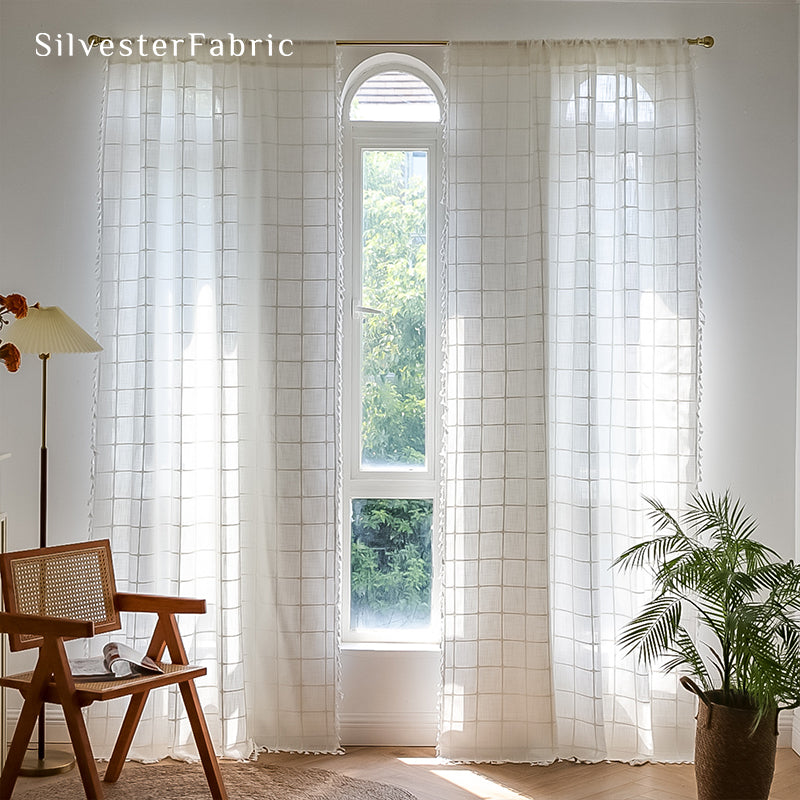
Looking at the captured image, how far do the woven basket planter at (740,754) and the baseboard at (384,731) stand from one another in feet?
3.44

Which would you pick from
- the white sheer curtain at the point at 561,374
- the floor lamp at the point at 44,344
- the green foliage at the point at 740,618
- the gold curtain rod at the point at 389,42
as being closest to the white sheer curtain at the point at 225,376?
the gold curtain rod at the point at 389,42

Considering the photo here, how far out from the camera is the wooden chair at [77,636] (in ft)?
8.16

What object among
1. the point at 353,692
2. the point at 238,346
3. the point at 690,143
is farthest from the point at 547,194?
the point at 353,692

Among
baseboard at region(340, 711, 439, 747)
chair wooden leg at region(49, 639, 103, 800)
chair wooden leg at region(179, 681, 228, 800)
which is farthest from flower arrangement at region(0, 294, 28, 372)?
baseboard at region(340, 711, 439, 747)

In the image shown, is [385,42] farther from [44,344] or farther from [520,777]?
[520,777]

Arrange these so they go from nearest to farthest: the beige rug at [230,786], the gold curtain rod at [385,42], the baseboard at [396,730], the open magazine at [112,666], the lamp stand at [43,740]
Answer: the open magazine at [112,666] → the beige rug at [230,786] → the lamp stand at [43,740] → the gold curtain rod at [385,42] → the baseboard at [396,730]

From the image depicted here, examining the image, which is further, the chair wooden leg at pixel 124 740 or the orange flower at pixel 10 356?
the chair wooden leg at pixel 124 740

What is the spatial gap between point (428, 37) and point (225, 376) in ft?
4.73

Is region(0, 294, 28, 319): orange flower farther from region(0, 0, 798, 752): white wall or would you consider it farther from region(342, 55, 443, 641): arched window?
region(342, 55, 443, 641): arched window

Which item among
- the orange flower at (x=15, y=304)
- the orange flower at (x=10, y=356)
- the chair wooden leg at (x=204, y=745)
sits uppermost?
the orange flower at (x=15, y=304)

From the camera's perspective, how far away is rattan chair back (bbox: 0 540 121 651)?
2.68m

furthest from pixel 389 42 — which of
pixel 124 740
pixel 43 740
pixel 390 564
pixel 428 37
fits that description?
pixel 43 740

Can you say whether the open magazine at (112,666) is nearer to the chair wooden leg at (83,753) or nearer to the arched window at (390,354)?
the chair wooden leg at (83,753)

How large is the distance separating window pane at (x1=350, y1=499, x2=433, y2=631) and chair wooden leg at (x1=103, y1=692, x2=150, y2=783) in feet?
2.89
